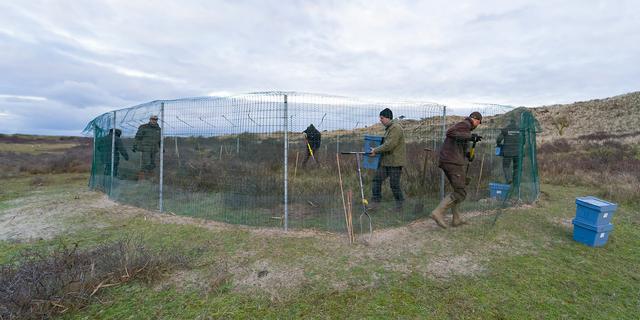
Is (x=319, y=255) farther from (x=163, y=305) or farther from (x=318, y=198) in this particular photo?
(x=318, y=198)

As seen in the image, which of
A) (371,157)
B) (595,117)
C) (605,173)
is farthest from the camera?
(595,117)

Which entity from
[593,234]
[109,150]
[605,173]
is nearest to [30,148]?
[109,150]

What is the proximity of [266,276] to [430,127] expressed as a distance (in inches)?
165

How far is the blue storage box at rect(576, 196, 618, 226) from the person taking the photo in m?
4.24

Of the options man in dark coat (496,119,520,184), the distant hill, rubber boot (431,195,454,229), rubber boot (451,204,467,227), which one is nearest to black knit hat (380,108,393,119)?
rubber boot (431,195,454,229)

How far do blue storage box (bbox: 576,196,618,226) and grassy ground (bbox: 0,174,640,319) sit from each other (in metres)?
0.39

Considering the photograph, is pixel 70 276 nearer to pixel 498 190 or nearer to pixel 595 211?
pixel 595 211

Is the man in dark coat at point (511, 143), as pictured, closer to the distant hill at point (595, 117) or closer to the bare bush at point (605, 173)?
the bare bush at point (605, 173)

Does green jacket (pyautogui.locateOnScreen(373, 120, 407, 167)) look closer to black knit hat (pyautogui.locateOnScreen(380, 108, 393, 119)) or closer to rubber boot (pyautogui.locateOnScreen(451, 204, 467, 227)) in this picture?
black knit hat (pyautogui.locateOnScreen(380, 108, 393, 119))

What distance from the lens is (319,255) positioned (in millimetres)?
4004

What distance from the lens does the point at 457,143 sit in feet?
15.7

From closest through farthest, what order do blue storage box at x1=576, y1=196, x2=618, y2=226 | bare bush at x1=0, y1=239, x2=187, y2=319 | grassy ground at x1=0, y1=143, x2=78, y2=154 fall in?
bare bush at x1=0, y1=239, x2=187, y2=319, blue storage box at x1=576, y1=196, x2=618, y2=226, grassy ground at x1=0, y1=143, x2=78, y2=154

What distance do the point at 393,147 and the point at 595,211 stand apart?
112 inches

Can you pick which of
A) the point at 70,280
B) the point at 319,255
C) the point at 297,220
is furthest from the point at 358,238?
the point at 70,280
